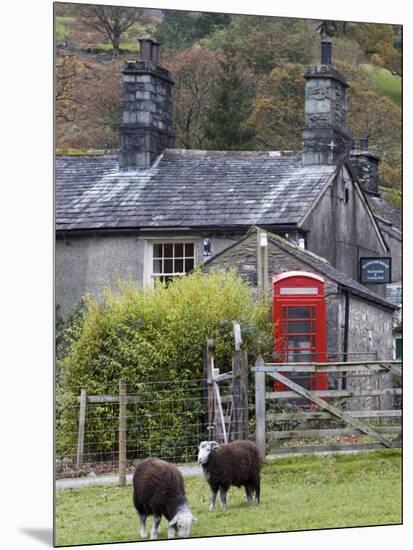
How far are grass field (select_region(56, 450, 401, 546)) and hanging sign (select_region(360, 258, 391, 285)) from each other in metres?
1.46

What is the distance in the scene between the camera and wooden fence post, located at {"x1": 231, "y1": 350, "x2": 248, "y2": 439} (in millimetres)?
12500

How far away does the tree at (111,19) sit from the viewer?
1179 centimetres

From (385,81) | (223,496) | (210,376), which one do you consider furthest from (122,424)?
(385,81)

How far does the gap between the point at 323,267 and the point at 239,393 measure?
128 cm

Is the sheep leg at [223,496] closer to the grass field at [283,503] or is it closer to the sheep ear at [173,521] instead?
the grass field at [283,503]

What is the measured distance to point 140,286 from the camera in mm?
12344

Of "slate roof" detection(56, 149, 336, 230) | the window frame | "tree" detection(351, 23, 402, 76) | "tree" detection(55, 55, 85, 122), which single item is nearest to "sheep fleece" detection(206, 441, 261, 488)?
the window frame

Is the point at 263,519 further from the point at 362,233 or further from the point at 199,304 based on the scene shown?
the point at 362,233

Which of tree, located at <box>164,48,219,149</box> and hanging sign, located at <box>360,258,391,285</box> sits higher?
A: tree, located at <box>164,48,219,149</box>

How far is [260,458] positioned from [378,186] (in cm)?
259

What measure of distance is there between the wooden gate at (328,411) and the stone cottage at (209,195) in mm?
702

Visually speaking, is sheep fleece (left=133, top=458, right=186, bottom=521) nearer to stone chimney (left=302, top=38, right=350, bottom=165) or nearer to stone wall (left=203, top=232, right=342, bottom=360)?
stone wall (left=203, top=232, right=342, bottom=360)

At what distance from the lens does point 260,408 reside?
12.6 metres

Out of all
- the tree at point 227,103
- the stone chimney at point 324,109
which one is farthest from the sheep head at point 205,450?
the stone chimney at point 324,109
